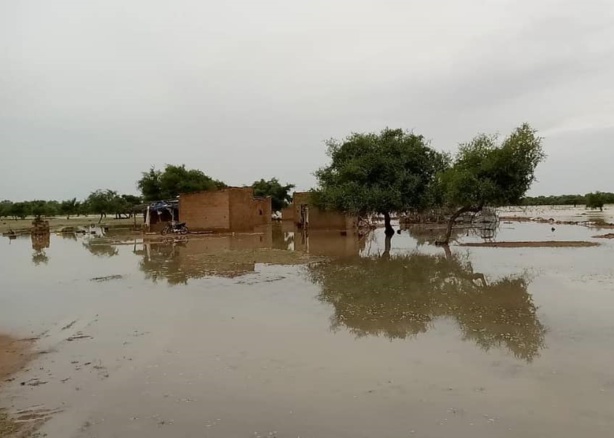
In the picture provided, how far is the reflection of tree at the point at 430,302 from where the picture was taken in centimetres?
986

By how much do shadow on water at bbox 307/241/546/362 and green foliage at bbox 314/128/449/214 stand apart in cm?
1369

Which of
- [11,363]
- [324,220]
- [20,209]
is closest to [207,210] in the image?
[324,220]

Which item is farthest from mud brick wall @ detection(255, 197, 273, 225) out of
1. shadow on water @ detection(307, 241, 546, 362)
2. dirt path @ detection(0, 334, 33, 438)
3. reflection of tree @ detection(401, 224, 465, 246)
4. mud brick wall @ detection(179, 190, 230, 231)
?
dirt path @ detection(0, 334, 33, 438)

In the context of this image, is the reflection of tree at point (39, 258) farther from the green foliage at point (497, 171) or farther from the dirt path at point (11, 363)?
the green foliage at point (497, 171)

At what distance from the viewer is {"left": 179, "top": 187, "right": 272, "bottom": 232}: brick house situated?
4062cm

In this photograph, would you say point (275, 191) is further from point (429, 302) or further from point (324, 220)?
point (429, 302)

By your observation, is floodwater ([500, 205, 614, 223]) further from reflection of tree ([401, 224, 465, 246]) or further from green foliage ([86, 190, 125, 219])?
green foliage ([86, 190, 125, 219])

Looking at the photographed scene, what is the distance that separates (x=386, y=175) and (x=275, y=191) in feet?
163

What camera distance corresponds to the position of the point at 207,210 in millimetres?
41281

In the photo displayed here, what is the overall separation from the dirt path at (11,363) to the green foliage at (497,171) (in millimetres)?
22713

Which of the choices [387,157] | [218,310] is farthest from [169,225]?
[218,310]

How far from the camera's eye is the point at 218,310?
12641 millimetres

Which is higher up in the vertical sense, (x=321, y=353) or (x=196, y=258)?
(x=196, y=258)

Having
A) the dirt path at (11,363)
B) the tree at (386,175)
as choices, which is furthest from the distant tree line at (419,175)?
the dirt path at (11,363)
